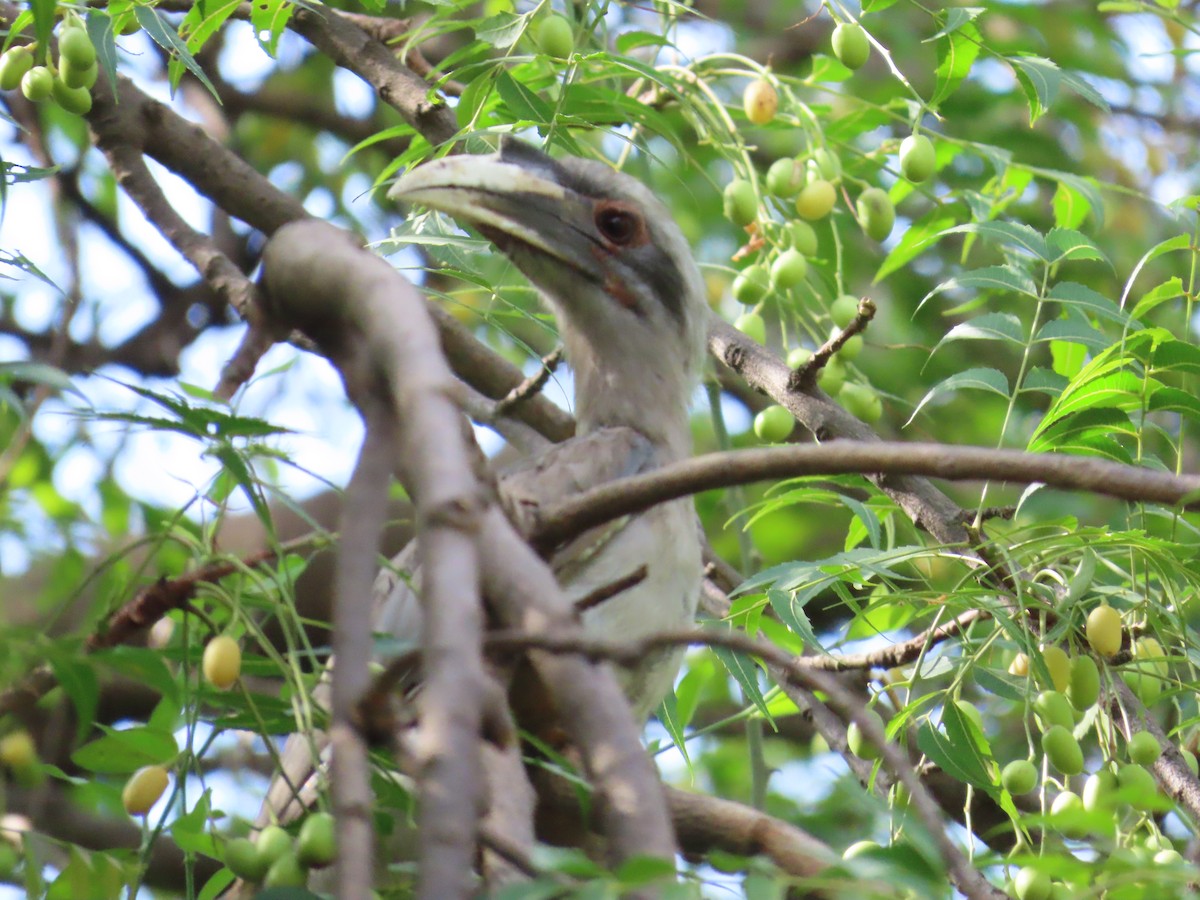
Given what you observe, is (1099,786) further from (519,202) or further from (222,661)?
(519,202)

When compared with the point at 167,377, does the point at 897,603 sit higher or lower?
lower

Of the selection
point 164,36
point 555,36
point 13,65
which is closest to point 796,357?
point 555,36

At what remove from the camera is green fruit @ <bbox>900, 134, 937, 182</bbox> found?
12.4 feet

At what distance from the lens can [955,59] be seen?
12.1ft

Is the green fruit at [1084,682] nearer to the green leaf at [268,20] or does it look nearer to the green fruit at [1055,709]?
the green fruit at [1055,709]

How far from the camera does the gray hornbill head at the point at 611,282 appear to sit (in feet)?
12.8

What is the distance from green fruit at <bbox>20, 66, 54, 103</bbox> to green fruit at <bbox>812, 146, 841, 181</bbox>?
1.92 metres

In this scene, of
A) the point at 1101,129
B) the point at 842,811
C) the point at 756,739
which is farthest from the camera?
the point at 1101,129

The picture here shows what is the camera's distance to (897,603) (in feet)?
12.1

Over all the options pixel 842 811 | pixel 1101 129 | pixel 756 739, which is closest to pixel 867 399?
pixel 756 739

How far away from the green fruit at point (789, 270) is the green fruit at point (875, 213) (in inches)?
10.7

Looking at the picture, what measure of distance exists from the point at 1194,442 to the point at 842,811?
2933 millimetres

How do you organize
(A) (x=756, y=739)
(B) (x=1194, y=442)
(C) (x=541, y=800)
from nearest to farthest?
(C) (x=541, y=800) < (A) (x=756, y=739) < (B) (x=1194, y=442)

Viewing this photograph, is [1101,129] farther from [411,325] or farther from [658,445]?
[411,325]
